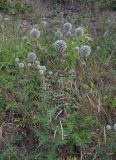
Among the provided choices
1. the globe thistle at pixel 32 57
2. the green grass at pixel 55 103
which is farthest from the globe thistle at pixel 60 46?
the globe thistle at pixel 32 57

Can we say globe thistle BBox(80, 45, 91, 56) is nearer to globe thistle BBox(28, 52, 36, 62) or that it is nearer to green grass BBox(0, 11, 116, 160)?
green grass BBox(0, 11, 116, 160)

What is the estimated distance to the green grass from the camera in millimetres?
2818

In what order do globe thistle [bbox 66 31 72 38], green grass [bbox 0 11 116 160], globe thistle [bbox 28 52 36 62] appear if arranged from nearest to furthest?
green grass [bbox 0 11 116 160] → globe thistle [bbox 28 52 36 62] → globe thistle [bbox 66 31 72 38]

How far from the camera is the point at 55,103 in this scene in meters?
3.18

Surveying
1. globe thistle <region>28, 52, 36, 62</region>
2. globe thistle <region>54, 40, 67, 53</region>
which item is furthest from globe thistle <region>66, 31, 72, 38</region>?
globe thistle <region>28, 52, 36, 62</region>

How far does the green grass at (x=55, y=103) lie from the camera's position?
2.82m

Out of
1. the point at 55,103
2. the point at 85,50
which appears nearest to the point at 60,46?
the point at 85,50

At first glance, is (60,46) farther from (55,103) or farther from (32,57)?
(55,103)

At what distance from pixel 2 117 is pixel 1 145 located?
0.96 ft

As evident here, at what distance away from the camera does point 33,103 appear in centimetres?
316

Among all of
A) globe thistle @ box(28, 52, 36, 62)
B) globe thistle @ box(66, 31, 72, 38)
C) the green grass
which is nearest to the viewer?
the green grass

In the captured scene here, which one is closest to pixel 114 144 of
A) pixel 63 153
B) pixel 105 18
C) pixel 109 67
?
pixel 63 153

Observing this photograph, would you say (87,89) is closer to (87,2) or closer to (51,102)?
(51,102)

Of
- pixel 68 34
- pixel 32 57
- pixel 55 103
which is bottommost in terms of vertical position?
pixel 55 103
